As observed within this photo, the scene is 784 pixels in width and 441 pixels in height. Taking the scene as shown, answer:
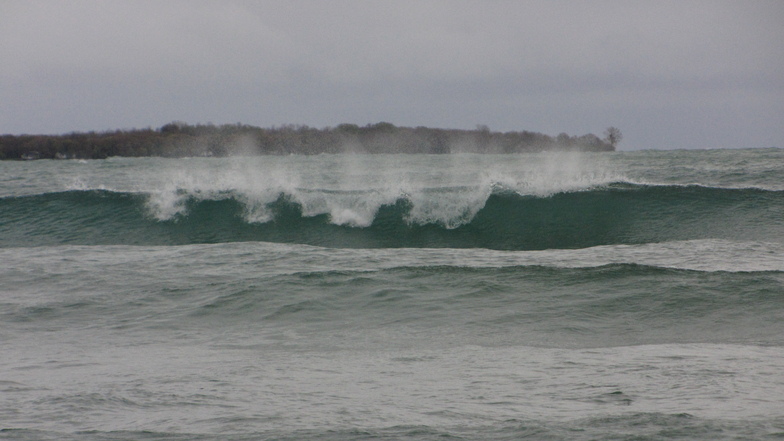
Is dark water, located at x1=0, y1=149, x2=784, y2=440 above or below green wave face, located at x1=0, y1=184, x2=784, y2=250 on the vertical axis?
below

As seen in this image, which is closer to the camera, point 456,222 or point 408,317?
point 408,317

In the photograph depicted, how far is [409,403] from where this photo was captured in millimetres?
4766

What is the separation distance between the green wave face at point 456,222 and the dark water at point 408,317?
0.08 metres

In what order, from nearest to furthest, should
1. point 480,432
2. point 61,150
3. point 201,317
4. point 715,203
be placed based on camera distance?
point 480,432
point 201,317
point 715,203
point 61,150

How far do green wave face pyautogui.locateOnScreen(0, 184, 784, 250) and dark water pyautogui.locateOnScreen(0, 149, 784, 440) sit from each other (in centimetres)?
8

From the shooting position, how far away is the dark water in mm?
4461

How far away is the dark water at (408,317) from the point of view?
14.6 ft

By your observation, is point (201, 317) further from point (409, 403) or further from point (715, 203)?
point (715, 203)

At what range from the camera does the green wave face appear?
15.3m

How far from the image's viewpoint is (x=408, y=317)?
833 cm

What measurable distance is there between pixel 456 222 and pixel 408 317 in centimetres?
850

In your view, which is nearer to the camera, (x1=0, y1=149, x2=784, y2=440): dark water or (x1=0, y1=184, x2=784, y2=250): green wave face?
(x1=0, y1=149, x2=784, y2=440): dark water

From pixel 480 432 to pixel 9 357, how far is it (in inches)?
187

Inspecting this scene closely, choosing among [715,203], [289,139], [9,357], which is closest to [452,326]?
[9,357]
